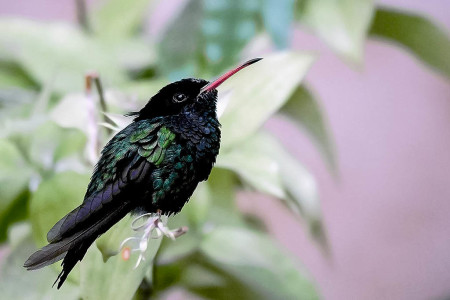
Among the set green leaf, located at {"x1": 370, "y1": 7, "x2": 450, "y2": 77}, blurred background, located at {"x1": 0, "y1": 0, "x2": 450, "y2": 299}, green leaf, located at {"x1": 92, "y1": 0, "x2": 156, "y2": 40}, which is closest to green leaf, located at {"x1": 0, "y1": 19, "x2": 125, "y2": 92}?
blurred background, located at {"x1": 0, "y1": 0, "x2": 450, "y2": 299}

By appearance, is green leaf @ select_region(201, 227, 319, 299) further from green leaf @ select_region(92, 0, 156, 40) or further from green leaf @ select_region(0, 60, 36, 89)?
green leaf @ select_region(92, 0, 156, 40)

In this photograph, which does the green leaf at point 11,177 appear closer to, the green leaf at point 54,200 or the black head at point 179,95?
the green leaf at point 54,200

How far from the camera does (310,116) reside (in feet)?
1.76

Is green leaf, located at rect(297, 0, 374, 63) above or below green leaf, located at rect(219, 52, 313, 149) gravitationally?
above

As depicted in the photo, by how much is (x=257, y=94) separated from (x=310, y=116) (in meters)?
0.27

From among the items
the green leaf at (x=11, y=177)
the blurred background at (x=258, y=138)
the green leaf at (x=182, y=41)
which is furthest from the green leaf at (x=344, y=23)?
the green leaf at (x=11, y=177)

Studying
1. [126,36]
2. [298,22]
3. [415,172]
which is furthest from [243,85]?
[415,172]

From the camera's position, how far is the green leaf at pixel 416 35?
0.52m

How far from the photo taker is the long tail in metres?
0.14

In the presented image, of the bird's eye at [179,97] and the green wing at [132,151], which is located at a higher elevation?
the bird's eye at [179,97]

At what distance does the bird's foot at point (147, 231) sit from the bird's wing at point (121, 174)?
1cm

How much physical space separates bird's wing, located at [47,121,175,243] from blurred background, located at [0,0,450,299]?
0.06 ft

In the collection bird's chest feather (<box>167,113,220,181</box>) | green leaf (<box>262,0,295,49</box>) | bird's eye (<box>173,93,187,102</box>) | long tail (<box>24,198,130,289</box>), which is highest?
green leaf (<box>262,0,295,49</box>)

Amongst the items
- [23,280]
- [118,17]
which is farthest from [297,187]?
[118,17]
